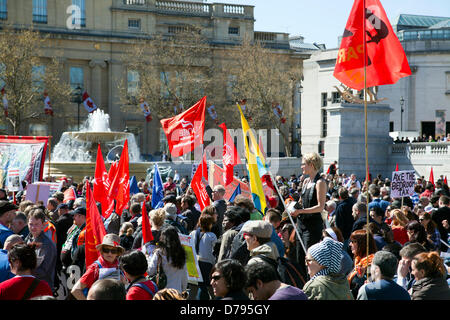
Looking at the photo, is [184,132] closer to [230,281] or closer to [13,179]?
[13,179]

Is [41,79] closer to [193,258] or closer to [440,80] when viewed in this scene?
[440,80]

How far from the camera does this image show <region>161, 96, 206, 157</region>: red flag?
1531 cm

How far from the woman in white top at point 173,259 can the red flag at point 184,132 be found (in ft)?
27.3

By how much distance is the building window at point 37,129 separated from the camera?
56.4m

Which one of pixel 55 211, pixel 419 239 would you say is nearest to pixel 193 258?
pixel 419 239

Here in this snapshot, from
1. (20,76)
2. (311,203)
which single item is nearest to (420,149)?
(311,203)

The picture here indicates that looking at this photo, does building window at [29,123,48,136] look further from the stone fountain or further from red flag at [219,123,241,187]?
red flag at [219,123,241,187]

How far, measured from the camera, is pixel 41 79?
51.0 meters

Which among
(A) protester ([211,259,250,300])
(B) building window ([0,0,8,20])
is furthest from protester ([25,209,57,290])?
(B) building window ([0,0,8,20])

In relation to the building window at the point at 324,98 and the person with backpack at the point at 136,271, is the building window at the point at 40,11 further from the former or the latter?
the person with backpack at the point at 136,271

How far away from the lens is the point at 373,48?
8.97 meters

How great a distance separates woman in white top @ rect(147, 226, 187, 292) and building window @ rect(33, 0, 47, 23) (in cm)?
5407

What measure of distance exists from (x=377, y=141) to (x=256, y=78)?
22349 millimetres

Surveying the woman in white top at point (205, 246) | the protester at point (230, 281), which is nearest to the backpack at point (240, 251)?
the woman in white top at point (205, 246)
